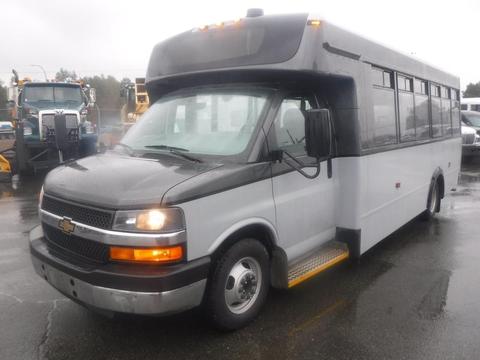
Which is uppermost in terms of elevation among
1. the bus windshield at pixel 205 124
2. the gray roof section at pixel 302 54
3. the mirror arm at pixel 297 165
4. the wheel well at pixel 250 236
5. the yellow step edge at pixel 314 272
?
the gray roof section at pixel 302 54

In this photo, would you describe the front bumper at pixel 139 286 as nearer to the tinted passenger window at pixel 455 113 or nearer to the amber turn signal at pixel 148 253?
the amber turn signal at pixel 148 253

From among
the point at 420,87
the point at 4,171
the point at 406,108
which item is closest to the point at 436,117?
the point at 420,87

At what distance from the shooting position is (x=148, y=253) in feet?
10.2

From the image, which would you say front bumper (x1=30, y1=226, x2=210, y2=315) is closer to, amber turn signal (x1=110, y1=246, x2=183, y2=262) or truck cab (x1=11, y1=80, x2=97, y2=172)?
amber turn signal (x1=110, y1=246, x2=183, y2=262)

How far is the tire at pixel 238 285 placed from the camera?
3463mm

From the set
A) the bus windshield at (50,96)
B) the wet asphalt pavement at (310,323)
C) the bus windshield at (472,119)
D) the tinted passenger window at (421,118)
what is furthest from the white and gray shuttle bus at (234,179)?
the bus windshield at (472,119)

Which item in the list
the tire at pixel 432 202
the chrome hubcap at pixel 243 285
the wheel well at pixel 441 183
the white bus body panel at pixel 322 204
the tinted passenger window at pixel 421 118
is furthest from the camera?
the wheel well at pixel 441 183

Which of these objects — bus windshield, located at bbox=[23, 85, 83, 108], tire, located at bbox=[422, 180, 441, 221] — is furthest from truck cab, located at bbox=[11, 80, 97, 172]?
tire, located at bbox=[422, 180, 441, 221]

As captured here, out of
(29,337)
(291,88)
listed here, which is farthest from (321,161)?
(29,337)

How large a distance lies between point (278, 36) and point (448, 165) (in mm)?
5746

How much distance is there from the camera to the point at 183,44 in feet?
15.3

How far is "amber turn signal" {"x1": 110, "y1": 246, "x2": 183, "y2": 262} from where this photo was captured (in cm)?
309

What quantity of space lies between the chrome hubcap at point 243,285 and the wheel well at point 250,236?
7.7 inches

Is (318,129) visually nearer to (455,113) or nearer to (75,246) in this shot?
(75,246)
